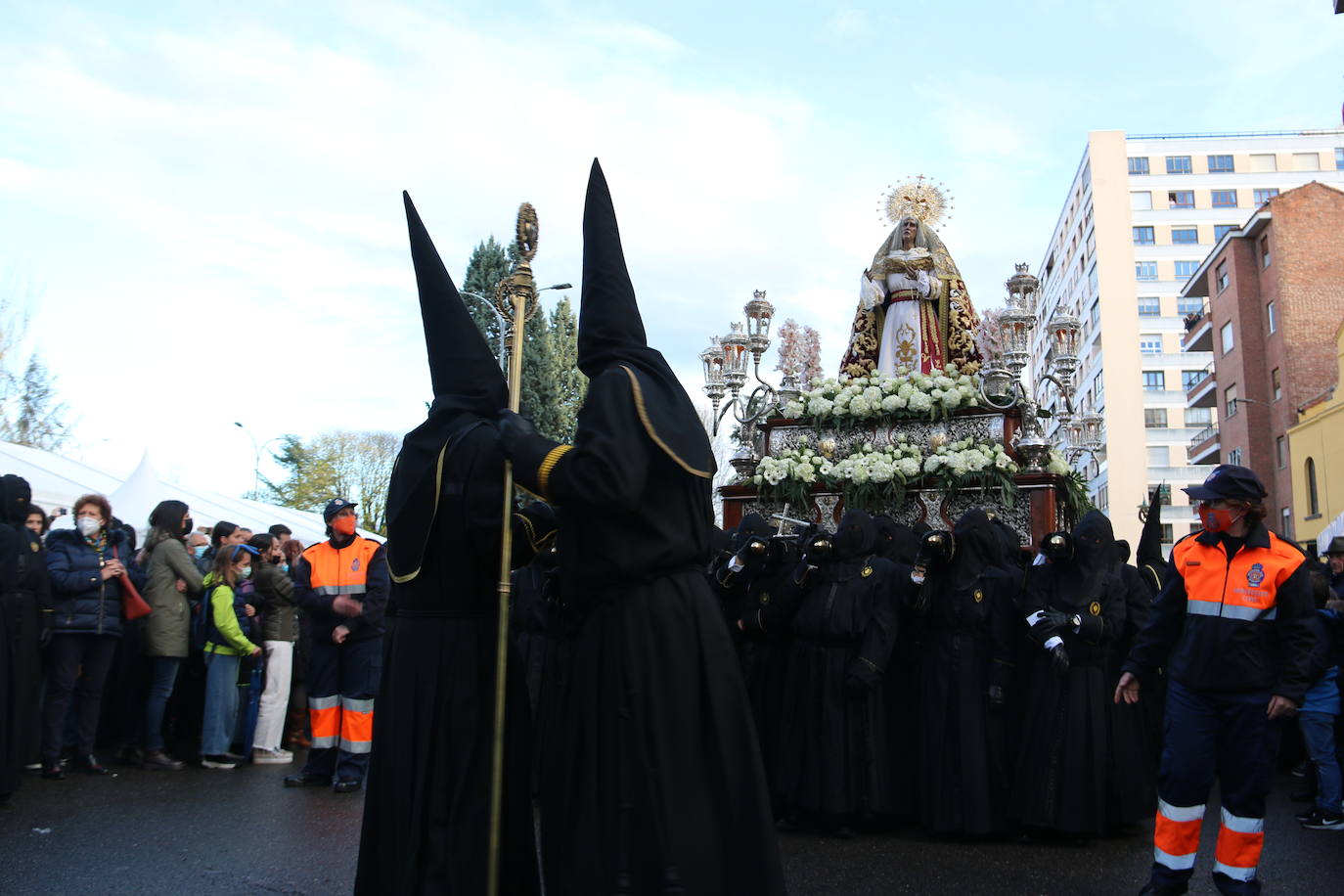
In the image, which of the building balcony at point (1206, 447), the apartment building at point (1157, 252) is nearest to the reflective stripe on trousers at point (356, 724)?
the building balcony at point (1206, 447)

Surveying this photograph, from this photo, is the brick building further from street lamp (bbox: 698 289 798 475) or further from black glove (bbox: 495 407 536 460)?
black glove (bbox: 495 407 536 460)

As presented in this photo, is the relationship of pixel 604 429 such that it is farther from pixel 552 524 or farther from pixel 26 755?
pixel 26 755

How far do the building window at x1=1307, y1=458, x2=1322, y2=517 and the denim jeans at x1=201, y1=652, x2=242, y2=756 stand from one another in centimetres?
3590

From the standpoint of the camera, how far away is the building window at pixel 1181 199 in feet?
238

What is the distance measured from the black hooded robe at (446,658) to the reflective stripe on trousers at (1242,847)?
3.27m

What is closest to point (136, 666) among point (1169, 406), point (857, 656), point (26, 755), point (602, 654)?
point (26, 755)

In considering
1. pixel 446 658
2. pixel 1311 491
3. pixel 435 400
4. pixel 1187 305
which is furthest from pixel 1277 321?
pixel 446 658

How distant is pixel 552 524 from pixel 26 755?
570 centimetres

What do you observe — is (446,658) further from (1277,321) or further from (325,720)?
(1277,321)

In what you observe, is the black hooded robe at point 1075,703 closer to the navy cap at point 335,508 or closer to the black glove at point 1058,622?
the black glove at point 1058,622

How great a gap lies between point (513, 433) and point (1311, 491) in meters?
39.0

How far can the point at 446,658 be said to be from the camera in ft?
14.6

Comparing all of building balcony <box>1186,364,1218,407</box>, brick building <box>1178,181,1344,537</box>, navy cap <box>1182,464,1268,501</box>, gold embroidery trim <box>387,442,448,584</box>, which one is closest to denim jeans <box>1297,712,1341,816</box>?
navy cap <box>1182,464,1268,501</box>

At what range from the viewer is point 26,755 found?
8.24m
